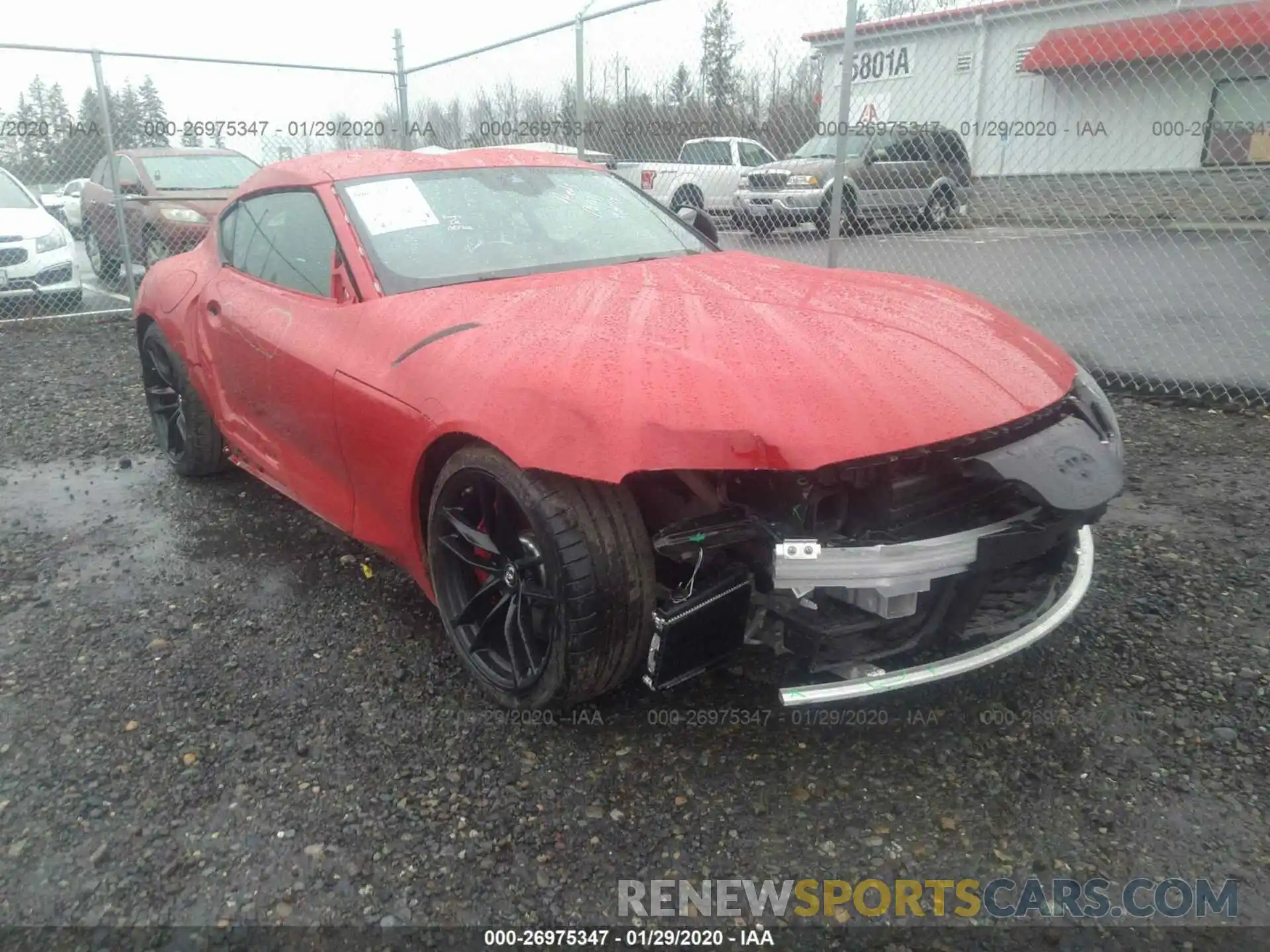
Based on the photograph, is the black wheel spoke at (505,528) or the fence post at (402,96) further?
the fence post at (402,96)

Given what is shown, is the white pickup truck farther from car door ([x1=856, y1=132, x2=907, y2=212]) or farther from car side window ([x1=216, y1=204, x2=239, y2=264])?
car side window ([x1=216, y1=204, x2=239, y2=264])

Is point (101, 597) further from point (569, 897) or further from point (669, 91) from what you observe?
point (669, 91)

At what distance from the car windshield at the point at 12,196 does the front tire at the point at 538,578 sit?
929 cm

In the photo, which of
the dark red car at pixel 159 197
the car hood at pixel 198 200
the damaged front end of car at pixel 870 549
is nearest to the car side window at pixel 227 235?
the damaged front end of car at pixel 870 549

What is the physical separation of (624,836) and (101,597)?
2.41 metres

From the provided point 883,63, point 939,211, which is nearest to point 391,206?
point 883,63

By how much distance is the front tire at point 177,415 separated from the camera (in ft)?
14.7

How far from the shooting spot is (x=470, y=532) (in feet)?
8.60

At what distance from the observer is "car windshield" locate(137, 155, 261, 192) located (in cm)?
1001

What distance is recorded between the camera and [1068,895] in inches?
80.2

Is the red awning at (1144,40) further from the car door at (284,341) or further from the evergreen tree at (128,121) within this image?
the evergreen tree at (128,121)

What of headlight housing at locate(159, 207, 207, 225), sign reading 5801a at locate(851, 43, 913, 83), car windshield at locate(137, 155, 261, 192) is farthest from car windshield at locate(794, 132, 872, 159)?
headlight housing at locate(159, 207, 207, 225)

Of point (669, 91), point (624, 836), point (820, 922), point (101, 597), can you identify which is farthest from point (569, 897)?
point (669, 91)

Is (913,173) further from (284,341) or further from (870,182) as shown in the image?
(284,341)
